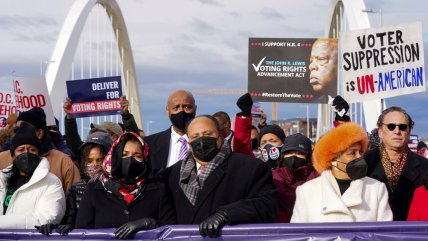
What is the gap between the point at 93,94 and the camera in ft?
43.9

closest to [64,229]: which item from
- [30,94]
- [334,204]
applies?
[334,204]

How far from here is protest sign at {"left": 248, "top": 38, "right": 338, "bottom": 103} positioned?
14750mm

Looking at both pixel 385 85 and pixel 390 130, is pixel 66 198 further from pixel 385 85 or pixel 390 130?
pixel 385 85

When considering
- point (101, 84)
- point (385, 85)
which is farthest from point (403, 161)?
point (101, 84)

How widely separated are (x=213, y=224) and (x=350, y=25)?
2068 centimetres

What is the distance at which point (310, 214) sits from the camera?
18.5 ft

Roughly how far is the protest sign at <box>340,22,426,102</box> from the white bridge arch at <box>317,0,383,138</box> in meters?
4.52

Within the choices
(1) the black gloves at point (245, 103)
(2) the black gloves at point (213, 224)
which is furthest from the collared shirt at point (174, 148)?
(2) the black gloves at point (213, 224)

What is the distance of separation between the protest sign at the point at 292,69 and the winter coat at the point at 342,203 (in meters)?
Answer: 8.75

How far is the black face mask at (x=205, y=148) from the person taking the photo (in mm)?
5758

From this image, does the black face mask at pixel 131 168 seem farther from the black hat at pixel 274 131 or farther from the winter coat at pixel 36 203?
the black hat at pixel 274 131


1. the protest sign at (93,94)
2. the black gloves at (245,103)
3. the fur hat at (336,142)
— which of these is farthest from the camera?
the protest sign at (93,94)

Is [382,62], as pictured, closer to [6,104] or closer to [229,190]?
[229,190]

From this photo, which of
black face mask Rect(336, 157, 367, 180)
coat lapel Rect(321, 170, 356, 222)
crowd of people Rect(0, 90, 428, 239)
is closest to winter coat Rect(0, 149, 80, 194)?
crowd of people Rect(0, 90, 428, 239)
